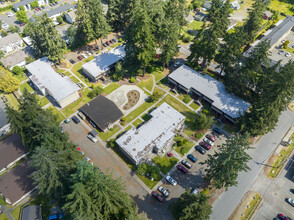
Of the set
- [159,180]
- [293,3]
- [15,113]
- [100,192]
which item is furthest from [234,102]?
[293,3]

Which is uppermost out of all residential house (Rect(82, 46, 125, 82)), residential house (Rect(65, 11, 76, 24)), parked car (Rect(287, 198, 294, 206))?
residential house (Rect(65, 11, 76, 24))

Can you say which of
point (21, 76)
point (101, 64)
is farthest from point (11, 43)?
point (101, 64)

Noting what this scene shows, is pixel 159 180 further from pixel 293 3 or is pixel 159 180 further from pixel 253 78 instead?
pixel 293 3

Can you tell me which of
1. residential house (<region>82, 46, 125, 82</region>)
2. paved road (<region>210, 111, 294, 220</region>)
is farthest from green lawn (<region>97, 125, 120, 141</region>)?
paved road (<region>210, 111, 294, 220</region>)

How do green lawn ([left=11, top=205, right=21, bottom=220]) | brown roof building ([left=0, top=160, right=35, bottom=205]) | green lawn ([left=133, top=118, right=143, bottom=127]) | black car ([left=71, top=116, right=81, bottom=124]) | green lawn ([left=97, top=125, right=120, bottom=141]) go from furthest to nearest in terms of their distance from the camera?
black car ([left=71, top=116, right=81, bottom=124])
green lawn ([left=133, top=118, right=143, bottom=127])
green lawn ([left=97, top=125, right=120, bottom=141])
brown roof building ([left=0, top=160, right=35, bottom=205])
green lawn ([left=11, top=205, right=21, bottom=220])

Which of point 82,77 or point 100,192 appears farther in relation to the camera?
point 82,77

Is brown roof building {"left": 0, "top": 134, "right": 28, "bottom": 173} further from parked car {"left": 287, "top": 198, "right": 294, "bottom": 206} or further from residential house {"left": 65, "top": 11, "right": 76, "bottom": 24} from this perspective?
residential house {"left": 65, "top": 11, "right": 76, "bottom": 24}
